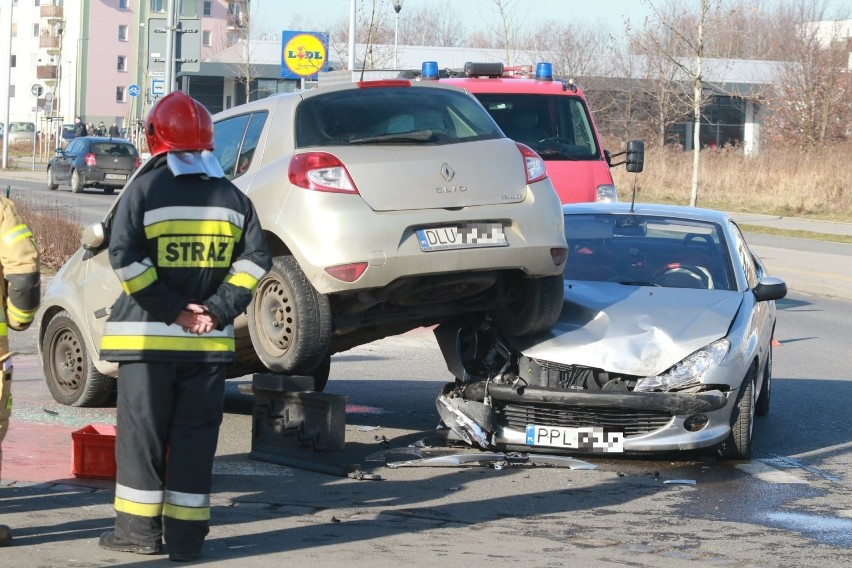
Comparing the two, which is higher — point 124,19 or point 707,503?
point 124,19

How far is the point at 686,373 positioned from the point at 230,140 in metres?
3.18

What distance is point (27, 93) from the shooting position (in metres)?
112

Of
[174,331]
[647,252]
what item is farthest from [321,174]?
[647,252]

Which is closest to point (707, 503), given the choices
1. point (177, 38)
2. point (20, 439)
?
point (20, 439)

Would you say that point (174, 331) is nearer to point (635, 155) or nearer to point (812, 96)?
point (635, 155)

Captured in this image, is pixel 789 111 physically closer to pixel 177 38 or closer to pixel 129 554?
pixel 177 38

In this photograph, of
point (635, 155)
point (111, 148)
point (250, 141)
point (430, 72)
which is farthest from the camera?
point (111, 148)

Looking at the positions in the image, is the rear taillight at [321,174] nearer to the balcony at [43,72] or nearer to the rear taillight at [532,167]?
the rear taillight at [532,167]

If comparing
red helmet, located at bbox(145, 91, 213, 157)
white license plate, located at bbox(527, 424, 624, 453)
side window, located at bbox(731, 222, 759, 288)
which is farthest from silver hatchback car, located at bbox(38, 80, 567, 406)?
side window, located at bbox(731, 222, 759, 288)

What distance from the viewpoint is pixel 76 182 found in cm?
3600

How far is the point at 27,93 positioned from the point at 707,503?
112 m

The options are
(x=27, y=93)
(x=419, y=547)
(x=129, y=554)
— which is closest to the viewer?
(x=129, y=554)

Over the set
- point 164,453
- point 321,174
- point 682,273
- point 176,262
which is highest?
point 321,174

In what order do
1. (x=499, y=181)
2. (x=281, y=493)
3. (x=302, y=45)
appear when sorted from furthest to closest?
(x=302, y=45) < (x=499, y=181) < (x=281, y=493)
